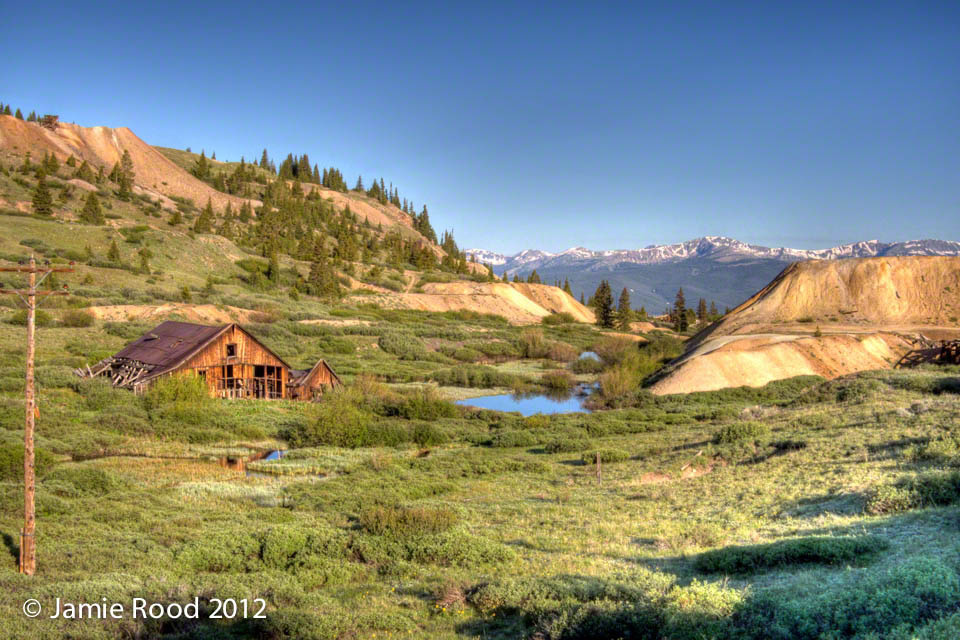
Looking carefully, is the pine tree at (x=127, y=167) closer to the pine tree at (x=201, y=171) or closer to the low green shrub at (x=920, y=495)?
the pine tree at (x=201, y=171)

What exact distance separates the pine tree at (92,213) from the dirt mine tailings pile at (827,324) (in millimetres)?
77620

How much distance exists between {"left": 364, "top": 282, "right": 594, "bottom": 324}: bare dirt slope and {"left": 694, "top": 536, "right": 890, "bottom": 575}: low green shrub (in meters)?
81.3

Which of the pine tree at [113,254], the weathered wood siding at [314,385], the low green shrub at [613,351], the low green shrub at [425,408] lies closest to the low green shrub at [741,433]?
the low green shrub at [425,408]

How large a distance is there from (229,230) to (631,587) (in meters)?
104

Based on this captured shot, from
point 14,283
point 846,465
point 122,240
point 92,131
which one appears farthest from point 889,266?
point 92,131

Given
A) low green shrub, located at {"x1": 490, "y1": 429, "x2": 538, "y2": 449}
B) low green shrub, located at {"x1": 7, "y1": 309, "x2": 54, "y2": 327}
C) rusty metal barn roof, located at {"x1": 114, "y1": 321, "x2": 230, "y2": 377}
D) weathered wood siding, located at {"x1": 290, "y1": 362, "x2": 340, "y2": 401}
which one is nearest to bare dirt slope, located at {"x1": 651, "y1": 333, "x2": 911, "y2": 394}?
low green shrub, located at {"x1": 490, "y1": 429, "x2": 538, "y2": 449}

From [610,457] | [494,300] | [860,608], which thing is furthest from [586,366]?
[860,608]

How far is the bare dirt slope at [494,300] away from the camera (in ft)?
306

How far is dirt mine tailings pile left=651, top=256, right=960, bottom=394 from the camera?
144 feet

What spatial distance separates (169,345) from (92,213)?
58825 millimetres

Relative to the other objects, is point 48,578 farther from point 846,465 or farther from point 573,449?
point 573,449

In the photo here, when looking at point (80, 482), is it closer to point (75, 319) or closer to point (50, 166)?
point (75, 319)

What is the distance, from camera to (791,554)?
964cm

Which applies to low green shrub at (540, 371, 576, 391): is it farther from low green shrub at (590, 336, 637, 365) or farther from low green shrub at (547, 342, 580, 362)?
low green shrub at (547, 342, 580, 362)
